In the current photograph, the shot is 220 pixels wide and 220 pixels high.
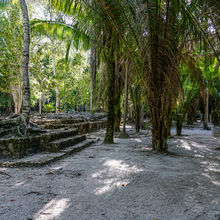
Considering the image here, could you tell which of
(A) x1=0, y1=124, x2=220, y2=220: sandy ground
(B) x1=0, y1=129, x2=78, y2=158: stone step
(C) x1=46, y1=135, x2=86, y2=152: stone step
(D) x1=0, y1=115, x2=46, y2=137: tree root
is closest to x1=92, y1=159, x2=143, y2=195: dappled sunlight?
(A) x1=0, y1=124, x2=220, y2=220: sandy ground

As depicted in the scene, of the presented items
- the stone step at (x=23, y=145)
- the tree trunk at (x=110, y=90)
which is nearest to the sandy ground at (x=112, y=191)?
the stone step at (x=23, y=145)

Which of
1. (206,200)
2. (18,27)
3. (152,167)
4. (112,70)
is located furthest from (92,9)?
(18,27)

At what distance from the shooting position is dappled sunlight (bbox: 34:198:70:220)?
1812 millimetres

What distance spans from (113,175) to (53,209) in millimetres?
1242

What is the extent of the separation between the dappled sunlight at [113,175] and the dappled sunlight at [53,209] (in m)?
0.41

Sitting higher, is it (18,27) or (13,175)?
(18,27)

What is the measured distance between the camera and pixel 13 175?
3004 mm

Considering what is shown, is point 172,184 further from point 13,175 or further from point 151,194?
point 13,175

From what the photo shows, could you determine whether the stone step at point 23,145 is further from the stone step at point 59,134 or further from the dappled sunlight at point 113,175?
the dappled sunlight at point 113,175

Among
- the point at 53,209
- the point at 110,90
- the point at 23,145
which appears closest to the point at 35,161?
the point at 23,145

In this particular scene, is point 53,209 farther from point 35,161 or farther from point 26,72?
point 26,72

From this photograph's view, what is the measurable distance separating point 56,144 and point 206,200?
125 inches

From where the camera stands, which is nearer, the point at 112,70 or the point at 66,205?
the point at 66,205

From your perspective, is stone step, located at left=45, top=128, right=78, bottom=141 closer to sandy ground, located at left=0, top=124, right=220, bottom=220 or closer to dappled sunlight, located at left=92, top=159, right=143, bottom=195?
sandy ground, located at left=0, top=124, right=220, bottom=220
